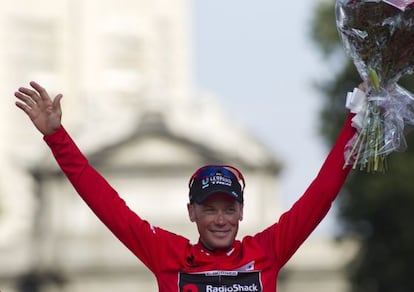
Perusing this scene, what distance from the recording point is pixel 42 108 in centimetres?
900

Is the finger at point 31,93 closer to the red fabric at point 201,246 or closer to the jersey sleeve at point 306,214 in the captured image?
the red fabric at point 201,246

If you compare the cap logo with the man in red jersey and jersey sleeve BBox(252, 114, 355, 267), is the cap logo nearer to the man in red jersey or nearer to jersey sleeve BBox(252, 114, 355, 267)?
the man in red jersey

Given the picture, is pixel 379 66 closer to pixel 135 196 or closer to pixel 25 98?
pixel 25 98

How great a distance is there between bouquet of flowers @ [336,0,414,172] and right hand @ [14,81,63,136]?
1363 mm

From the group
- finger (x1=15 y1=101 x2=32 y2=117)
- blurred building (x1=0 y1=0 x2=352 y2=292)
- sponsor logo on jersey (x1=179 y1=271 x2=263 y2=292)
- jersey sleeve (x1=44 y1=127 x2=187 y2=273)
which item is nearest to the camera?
sponsor logo on jersey (x1=179 y1=271 x2=263 y2=292)

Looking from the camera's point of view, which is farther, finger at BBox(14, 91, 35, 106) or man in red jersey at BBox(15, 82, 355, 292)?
finger at BBox(14, 91, 35, 106)

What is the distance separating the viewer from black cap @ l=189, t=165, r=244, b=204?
8.75 meters

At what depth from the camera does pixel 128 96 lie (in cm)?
9119

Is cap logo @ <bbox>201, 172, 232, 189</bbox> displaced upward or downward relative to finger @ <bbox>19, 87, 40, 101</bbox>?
downward

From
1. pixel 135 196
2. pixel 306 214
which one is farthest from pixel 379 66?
pixel 135 196

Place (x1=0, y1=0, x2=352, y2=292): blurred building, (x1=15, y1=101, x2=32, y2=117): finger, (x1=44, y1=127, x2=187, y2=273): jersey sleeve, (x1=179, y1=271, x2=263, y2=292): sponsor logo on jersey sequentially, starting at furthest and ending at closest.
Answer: (x1=0, y1=0, x2=352, y2=292): blurred building, (x1=15, y1=101, x2=32, y2=117): finger, (x1=44, y1=127, x2=187, y2=273): jersey sleeve, (x1=179, y1=271, x2=263, y2=292): sponsor logo on jersey

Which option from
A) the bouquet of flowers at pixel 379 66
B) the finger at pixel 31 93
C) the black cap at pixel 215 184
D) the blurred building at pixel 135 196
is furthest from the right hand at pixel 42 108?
the blurred building at pixel 135 196

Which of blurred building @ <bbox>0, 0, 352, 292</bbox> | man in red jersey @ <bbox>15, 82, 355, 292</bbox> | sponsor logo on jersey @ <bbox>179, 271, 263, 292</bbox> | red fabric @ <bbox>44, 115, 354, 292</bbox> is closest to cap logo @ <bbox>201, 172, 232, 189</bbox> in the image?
man in red jersey @ <bbox>15, 82, 355, 292</bbox>

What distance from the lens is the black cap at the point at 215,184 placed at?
8.75 meters
